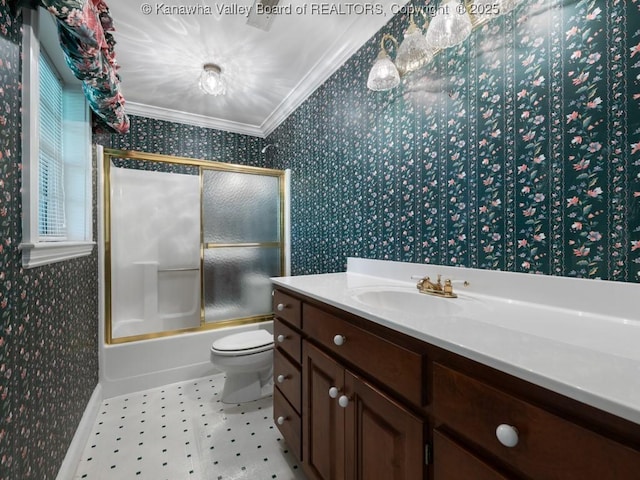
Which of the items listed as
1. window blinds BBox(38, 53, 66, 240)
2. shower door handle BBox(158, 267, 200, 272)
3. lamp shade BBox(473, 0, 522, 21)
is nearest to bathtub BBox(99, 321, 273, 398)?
shower door handle BBox(158, 267, 200, 272)

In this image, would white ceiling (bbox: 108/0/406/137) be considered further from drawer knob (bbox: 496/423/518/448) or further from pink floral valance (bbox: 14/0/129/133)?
drawer knob (bbox: 496/423/518/448)

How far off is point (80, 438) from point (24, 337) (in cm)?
95

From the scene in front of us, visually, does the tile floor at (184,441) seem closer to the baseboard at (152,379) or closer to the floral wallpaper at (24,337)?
the baseboard at (152,379)

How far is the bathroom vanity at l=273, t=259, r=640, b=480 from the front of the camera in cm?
43

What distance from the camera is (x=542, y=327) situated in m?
0.75

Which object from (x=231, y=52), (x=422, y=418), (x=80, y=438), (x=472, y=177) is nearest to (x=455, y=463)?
(x=422, y=418)

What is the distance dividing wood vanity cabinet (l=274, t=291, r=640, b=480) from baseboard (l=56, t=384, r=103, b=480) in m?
1.04

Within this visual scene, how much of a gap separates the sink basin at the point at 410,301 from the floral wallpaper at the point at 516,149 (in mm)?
215

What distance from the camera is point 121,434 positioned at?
1648 millimetres

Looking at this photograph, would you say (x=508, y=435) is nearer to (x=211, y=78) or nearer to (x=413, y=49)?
(x=413, y=49)

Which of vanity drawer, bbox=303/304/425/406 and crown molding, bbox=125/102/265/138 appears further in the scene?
crown molding, bbox=125/102/265/138

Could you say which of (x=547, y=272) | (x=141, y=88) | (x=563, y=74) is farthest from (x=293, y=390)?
(x=141, y=88)

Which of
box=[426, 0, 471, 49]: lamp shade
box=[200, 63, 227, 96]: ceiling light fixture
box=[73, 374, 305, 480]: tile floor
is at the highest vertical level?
box=[200, 63, 227, 96]: ceiling light fixture

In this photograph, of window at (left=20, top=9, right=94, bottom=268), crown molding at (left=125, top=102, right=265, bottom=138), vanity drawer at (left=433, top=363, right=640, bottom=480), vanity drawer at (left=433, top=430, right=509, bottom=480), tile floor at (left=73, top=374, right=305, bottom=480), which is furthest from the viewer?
crown molding at (left=125, top=102, right=265, bottom=138)
